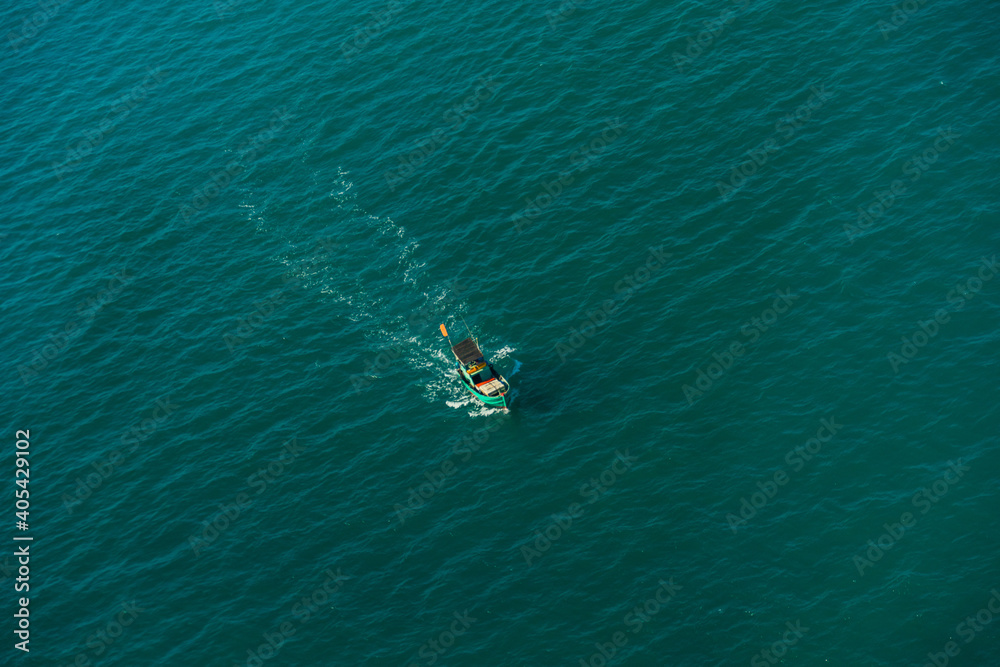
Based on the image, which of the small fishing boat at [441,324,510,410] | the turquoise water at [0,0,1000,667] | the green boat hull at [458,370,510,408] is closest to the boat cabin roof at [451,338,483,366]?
the small fishing boat at [441,324,510,410]

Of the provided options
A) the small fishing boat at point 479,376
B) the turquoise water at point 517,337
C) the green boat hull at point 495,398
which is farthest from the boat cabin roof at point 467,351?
the turquoise water at point 517,337

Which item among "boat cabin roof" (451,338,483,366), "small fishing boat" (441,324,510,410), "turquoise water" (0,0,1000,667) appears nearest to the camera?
"turquoise water" (0,0,1000,667)

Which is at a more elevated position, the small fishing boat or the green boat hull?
the small fishing boat

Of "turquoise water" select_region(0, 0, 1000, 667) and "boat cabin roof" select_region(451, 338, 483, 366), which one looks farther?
"boat cabin roof" select_region(451, 338, 483, 366)

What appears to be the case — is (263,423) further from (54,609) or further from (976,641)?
(976,641)

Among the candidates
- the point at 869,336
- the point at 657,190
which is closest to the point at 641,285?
the point at 657,190

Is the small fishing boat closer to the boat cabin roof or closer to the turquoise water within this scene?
the boat cabin roof
